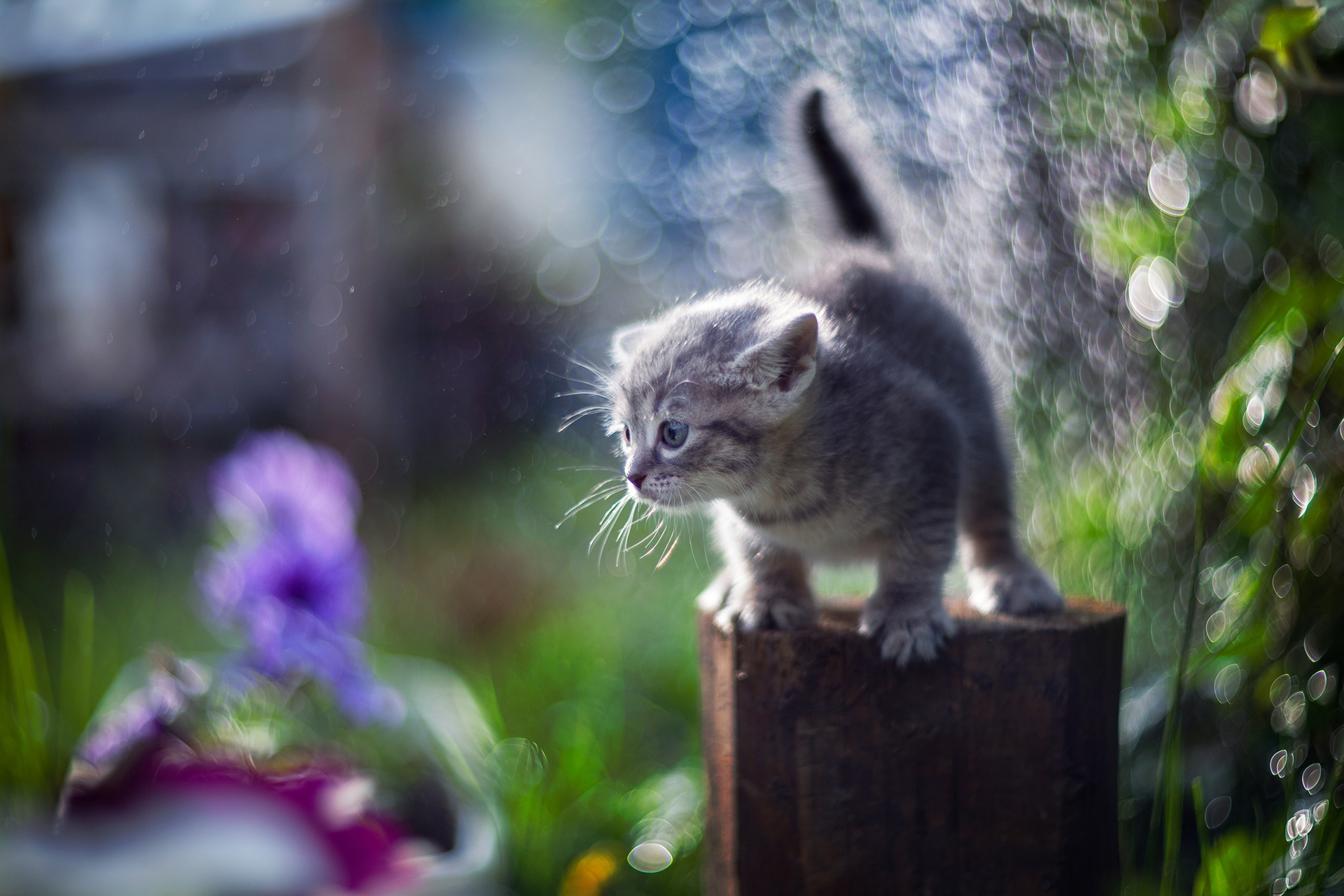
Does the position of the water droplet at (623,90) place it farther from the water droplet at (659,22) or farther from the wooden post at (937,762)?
the wooden post at (937,762)

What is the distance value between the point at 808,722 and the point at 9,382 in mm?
2160

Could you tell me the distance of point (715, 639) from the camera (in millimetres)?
1062

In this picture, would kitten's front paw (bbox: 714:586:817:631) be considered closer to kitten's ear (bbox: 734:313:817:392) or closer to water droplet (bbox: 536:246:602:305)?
kitten's ear (bbox: 734:313:817:392)

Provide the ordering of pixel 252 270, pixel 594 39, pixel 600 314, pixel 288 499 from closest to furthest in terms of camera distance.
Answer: pixel 288 499, pixel 600 314, pixel 594 39, pixel 252 270

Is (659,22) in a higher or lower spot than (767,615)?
higher

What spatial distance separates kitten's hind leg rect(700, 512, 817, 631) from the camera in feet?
3.37

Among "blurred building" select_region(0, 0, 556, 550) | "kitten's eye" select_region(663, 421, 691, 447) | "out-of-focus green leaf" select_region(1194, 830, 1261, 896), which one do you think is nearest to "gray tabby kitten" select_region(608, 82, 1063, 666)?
"kitten's eye" select_region(663, 421, 691, 447)

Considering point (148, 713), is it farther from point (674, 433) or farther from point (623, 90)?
point (623, 90)

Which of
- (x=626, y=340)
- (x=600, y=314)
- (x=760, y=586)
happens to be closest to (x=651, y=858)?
→ (x=760, y=586)

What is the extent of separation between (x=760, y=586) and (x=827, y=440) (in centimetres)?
20

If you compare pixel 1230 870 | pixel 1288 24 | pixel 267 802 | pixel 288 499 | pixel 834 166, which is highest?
pixel 1288 24

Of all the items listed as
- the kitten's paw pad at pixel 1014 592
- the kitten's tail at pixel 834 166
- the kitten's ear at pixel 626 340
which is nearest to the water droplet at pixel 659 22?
the kitten's tail at pixel 834 166

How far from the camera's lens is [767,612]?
1030 mm

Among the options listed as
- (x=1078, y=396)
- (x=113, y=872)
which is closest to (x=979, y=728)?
(x=113, y=872)
